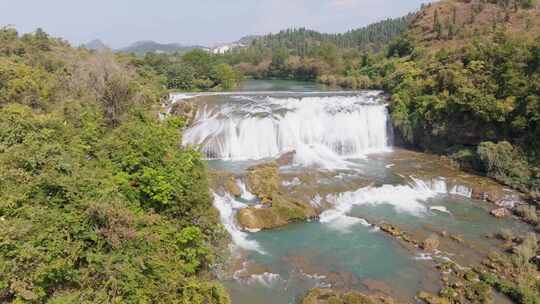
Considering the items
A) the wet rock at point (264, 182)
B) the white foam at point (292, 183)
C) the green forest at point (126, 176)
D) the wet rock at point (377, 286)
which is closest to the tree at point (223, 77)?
the green forest at point (126, 176)

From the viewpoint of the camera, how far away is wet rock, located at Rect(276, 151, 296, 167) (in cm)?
1808

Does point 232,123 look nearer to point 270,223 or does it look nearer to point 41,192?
point 270,223

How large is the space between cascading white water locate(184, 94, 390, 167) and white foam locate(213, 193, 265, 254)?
574 cm

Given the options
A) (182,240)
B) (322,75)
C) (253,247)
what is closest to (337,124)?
(253,247)

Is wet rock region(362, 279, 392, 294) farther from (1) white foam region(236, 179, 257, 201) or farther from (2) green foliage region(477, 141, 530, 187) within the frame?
(2) green foliage region(477, 141, 530, 187)

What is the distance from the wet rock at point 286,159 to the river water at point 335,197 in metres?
0.28

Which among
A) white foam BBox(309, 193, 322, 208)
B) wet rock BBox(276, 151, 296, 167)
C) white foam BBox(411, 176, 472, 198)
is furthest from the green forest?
wet rock BBox(276, 151, 296, 167)

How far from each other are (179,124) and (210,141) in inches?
432

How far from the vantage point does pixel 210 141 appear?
19906 millimetres

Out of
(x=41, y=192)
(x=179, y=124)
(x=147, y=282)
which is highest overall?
(x=179, y=124)

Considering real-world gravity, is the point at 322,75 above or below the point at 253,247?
above

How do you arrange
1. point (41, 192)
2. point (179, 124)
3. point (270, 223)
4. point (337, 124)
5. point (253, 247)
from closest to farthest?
point (41, 192) < point (179, 124) < point (253, 247) < point (270, 223) < point (337, 124)

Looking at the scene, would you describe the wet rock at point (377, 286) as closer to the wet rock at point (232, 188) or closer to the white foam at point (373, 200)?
the white foam at point (373, 200)

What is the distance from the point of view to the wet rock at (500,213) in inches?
526
